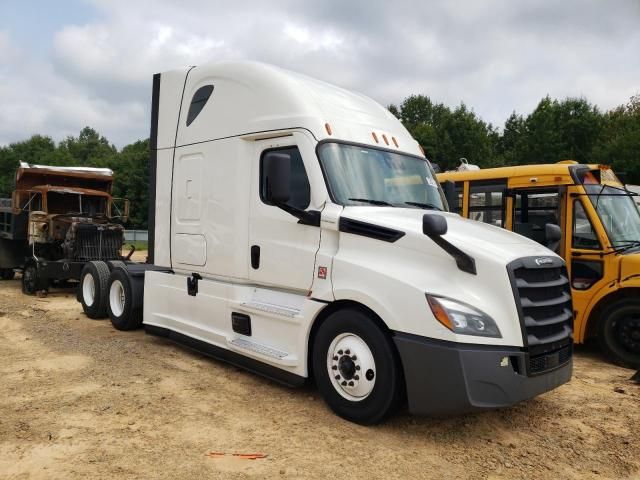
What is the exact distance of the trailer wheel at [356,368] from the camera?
418 cm

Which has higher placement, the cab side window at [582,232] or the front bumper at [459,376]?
the cab side window at [582,232]

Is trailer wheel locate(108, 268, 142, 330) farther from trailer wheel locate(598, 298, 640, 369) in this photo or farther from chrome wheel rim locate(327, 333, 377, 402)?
trailer wheel locate(598, 298, 640, 369)

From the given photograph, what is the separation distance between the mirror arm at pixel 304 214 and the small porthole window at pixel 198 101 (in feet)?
6.84

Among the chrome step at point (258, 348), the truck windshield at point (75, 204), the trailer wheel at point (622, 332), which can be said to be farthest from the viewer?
the truck windshield at point (75, 204)

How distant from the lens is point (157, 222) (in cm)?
694

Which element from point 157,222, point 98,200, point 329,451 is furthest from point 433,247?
point 98,200

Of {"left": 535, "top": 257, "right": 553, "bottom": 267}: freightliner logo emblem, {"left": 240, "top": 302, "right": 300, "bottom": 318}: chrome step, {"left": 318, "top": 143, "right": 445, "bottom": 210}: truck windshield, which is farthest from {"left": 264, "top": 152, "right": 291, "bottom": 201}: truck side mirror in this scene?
{"left": 535, "top": 257, "right": 553, "bottom": 267}: freightliner logo emblem

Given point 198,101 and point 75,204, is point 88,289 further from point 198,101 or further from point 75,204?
point 75,204

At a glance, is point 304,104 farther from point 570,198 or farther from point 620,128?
point 620,128

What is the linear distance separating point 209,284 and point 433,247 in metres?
2.88

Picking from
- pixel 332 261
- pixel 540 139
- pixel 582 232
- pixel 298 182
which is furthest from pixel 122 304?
pixel 540 139

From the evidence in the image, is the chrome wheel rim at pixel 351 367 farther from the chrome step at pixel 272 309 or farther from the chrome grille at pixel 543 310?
the chrome grille at pixel 543 310

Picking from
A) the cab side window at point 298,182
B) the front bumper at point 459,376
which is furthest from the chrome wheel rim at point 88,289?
the front bumper at point 459,376

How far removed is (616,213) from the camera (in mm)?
7285
